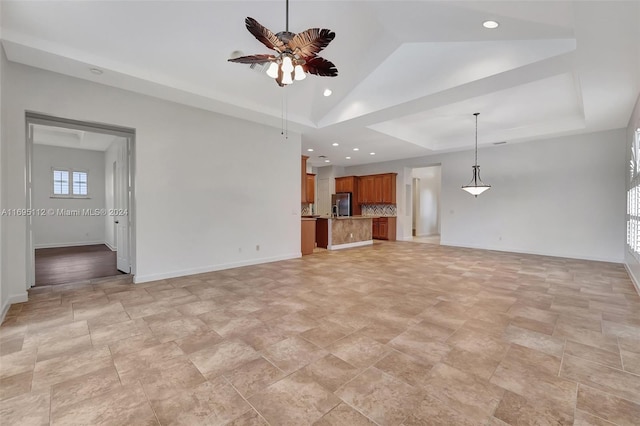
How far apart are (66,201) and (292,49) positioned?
32.7 ft

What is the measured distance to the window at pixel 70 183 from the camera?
28.3 feet

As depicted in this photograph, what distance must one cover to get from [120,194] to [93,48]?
9.94ft

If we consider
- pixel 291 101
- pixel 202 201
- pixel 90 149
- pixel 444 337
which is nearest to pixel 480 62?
pixel 291 101

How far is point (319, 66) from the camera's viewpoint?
2797mm

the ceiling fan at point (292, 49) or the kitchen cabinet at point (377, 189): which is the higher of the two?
the ceiling fan at point (292, 49)

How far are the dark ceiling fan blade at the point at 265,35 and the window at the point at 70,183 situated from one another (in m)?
9.74

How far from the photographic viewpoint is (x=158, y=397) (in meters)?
1.83

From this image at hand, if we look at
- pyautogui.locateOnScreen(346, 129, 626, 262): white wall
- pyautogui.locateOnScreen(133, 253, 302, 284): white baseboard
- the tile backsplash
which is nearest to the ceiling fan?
pyautogui.locateOnScreen(133, 253, 302, 284): white baseboard

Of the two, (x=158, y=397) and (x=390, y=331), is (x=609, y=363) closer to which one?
(x=390, y=331)

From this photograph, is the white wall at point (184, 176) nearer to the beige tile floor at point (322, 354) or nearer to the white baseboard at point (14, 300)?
the white baseboard at point (14, 300)

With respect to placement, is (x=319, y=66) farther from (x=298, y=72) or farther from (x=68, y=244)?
(x=68, y=244)

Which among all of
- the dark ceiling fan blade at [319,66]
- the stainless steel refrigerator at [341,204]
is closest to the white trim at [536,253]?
the stainless steel refrigerator at [341,204]

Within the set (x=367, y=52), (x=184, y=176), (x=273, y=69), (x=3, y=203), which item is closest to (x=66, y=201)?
(x=184, y=176)

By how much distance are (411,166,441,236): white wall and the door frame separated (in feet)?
33.3
